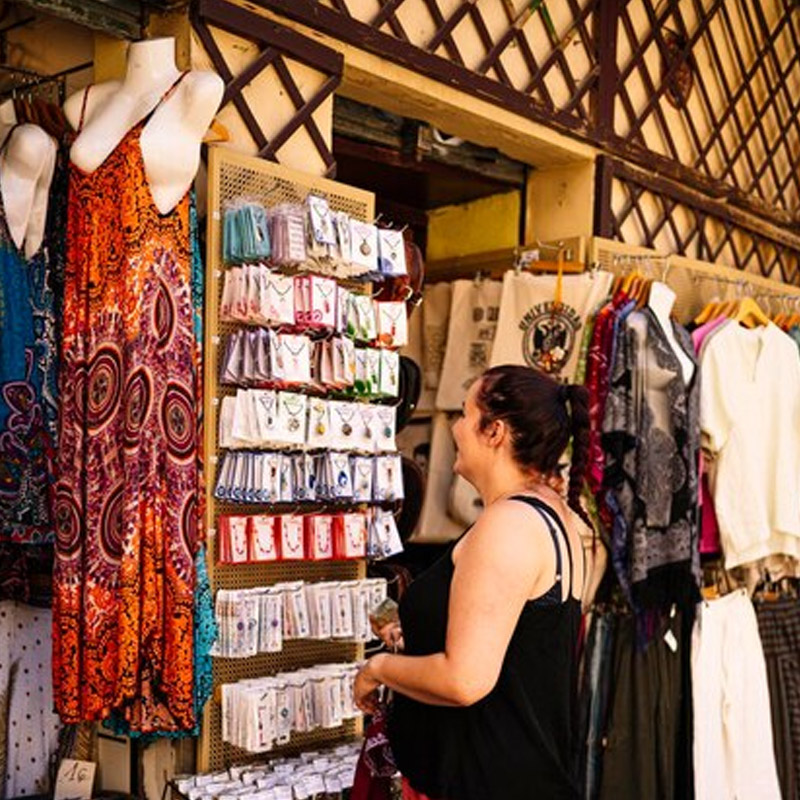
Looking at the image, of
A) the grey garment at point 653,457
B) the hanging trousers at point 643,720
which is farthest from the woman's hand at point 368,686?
the hanging trousers at point 643,720

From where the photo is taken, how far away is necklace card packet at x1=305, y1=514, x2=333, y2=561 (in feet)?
9.45

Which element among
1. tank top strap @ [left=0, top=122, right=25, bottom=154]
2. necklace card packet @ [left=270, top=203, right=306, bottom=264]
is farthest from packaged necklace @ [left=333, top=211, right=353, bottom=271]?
tank top strap @ [left=0, top=122, right=25, bottom=154]

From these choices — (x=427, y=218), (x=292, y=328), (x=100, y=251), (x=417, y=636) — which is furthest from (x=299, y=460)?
(x=427, y=218)

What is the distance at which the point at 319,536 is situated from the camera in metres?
2.90

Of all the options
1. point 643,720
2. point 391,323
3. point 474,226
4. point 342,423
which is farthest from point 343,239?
point 643,720

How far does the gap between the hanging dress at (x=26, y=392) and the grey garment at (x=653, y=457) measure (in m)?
1.73

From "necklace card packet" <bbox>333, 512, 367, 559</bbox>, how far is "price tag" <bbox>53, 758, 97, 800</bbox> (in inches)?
31.9

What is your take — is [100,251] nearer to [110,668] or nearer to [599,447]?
[110,668]

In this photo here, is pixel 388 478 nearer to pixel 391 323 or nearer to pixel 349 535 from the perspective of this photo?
pixel 349 535

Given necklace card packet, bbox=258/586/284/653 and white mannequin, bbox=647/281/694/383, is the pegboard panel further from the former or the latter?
necklace card packet, bbox=258/586/284/653

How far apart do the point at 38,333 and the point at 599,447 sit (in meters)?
1.76

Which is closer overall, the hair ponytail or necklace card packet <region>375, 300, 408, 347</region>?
the hair ponytail

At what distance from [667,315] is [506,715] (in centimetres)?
215

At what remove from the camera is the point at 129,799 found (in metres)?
2.70
